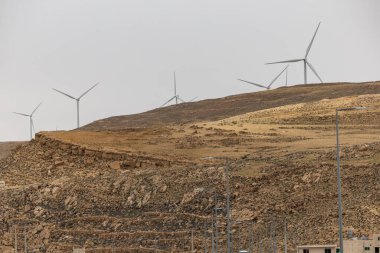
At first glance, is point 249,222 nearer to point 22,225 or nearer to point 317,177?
point 317,177

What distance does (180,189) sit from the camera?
134 metres

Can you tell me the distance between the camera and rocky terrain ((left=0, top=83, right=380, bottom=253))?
397 feet

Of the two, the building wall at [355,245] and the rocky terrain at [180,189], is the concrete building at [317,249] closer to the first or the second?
the building wall at [355,245]

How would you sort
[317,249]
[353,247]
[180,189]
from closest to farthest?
[317,249], [353,247], [180,189]

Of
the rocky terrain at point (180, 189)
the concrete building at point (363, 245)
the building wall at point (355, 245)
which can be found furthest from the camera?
the rocky terrain at point (180, 189)

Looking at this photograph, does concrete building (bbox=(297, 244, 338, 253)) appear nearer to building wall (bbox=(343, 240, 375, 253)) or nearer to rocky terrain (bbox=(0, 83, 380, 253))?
building wall (bbox=(343, 240, 375, 253))

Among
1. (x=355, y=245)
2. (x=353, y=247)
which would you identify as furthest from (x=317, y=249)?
(x=355, y=245)

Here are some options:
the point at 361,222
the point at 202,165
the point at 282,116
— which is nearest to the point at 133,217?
the point at 202,165

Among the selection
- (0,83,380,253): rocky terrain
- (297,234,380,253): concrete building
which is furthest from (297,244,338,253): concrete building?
(0,83,380,253): rocky terrain

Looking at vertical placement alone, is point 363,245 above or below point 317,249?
above

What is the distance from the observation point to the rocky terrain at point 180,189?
397ft

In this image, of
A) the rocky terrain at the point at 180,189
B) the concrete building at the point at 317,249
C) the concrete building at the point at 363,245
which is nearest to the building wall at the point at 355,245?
the concrete building at the point at 363,245

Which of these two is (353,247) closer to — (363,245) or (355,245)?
(355,245)

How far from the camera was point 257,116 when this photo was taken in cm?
19300
